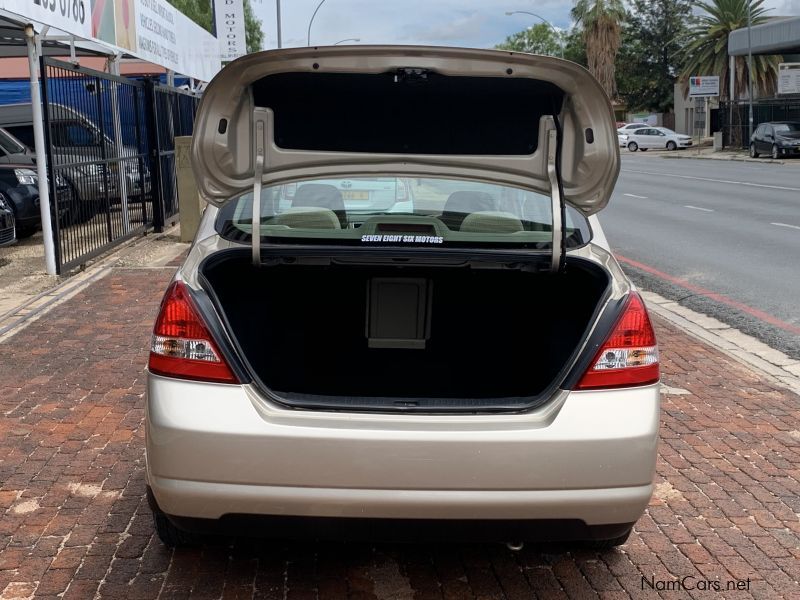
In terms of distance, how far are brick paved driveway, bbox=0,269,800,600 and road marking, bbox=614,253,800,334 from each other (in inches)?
90.1

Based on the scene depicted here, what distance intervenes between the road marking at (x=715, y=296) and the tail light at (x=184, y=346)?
6.08m

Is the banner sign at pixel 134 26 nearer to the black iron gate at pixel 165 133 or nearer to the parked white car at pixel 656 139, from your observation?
the black iron gate at pixel 165 133

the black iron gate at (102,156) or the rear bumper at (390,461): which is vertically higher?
the black iron gate at (102,156)

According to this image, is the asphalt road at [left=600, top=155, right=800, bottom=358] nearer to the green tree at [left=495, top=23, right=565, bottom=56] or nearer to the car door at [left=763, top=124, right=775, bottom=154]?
the car door at [left=763, top=124, right=775, bottom=154]

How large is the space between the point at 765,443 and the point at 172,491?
133 inches

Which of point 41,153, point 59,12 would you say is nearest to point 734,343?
point 41,153

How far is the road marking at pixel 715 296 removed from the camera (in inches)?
316

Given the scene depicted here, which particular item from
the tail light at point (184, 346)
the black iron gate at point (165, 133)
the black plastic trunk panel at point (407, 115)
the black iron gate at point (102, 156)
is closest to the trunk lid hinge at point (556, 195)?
the black plastic trunk panel at point (407, 115)

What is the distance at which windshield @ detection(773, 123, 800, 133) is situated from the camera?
39.2m

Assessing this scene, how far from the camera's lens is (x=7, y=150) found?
1412cm

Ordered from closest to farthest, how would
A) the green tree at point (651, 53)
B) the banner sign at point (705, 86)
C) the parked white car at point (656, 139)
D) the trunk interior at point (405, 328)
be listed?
the trunk interior at point (405, 328), the banner sign at point (705, 86), the parked white car at point (656, 139), the green tree at point (651, 53)

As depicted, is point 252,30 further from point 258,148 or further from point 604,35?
point 258,148

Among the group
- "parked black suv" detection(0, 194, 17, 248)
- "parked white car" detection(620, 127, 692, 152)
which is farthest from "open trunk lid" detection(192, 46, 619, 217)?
"parked white car" detection(620, 127, 692, 152)

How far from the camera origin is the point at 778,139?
127 feet
